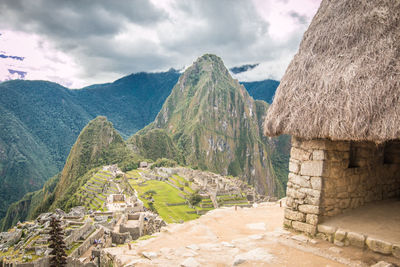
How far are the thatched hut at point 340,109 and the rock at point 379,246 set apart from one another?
810 mm

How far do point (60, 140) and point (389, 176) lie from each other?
14733 cm

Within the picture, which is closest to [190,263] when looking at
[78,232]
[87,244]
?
[87,244]

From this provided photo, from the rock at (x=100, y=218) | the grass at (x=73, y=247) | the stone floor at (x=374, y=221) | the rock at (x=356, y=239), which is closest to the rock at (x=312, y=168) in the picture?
the stone floor at (x=374, y=221)

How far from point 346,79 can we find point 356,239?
2.42 m

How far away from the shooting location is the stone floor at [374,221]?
3851mm

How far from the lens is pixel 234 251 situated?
162 inches

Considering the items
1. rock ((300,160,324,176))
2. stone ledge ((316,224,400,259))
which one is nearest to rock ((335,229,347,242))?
stone ledge ((316,224,400,259))

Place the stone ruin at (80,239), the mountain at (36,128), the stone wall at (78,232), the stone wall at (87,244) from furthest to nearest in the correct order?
the mountain at (36,128) → the stone wall at (78,232) → the stone wall at (87,244) → the stone ruin at (80,239)

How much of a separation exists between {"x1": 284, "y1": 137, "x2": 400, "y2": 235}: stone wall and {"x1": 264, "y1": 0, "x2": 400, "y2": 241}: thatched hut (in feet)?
0.05

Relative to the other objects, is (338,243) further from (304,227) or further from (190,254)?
(190,254)

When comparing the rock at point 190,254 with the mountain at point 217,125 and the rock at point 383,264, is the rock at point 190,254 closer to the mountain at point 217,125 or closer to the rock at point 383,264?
the rock at point 383,264

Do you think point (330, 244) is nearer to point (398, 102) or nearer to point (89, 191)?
point (398, 102)

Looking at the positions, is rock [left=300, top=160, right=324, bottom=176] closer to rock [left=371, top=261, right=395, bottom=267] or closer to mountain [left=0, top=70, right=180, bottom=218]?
rock [left=371, top=261, right=395, bottom=267]

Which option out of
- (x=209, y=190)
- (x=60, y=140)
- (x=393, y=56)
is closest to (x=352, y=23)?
(x=393, y=56)
